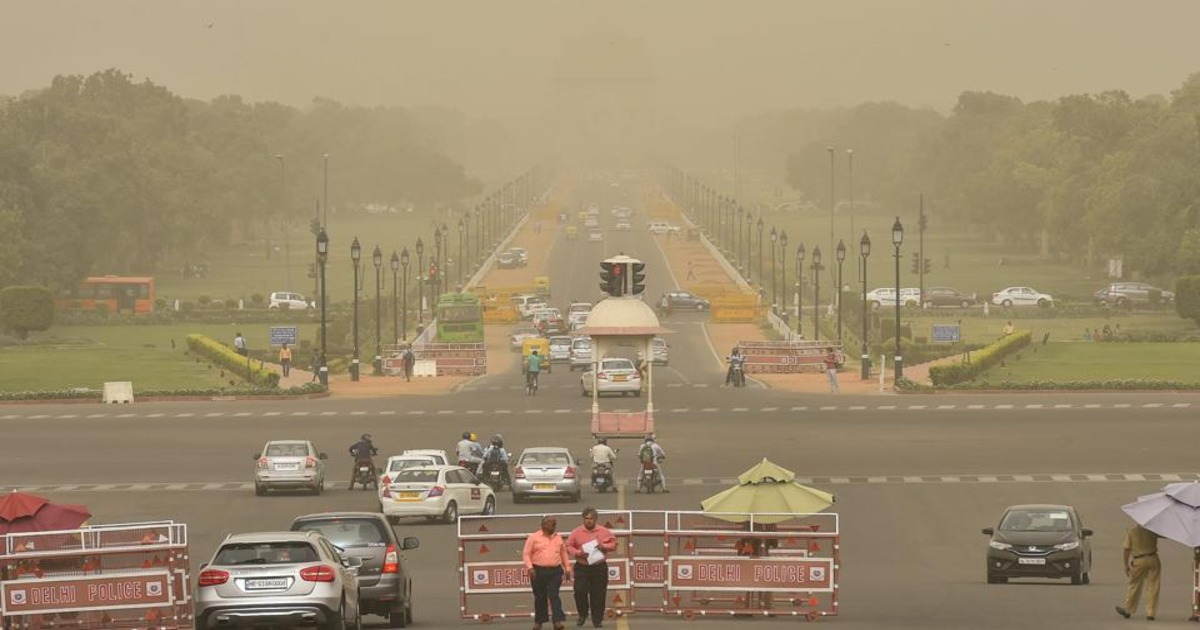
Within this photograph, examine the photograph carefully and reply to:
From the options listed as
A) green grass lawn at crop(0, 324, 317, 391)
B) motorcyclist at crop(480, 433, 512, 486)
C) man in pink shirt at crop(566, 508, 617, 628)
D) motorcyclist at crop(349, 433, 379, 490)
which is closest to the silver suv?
man in pink shirt at crop(566, 508, 617, 628)

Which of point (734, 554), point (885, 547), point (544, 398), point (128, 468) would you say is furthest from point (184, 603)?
point (544, 398)

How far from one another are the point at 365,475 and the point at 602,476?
17.3 ft

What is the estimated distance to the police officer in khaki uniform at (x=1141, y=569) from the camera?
29.3 meters

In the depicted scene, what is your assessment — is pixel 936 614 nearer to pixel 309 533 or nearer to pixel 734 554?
pixel 734 554

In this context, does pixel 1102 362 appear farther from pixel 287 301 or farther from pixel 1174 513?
pixel 1174 513

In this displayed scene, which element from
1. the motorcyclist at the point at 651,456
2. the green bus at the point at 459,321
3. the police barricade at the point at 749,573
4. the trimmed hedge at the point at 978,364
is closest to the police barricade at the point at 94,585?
the police barricade at the point at 749,573

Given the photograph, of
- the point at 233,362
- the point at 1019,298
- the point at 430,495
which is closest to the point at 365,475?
the point at 430,495

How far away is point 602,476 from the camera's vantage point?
5094 centimetres

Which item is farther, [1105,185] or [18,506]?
[1105,185]

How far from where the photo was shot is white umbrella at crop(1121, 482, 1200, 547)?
28859 mm

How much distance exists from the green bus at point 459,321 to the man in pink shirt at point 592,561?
79.1m

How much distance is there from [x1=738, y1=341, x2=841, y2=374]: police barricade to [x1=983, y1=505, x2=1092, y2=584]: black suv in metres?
53.8

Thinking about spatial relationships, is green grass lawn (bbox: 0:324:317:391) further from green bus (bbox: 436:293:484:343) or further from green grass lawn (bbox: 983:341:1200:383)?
green grass lawn (bbox: 983:341:1200:383)

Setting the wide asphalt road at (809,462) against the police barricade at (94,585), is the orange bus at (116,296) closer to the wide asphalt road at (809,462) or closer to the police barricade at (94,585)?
the wide asphalt road at (809,462)
